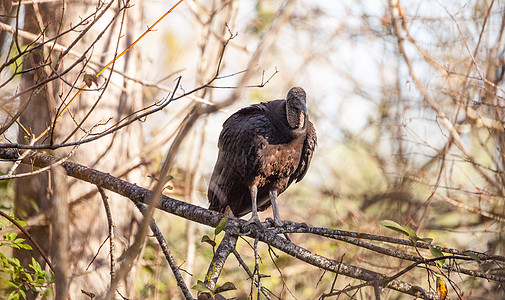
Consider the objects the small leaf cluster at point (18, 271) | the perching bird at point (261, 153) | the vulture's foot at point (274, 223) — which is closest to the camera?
the small leaf cluster at point (18, 271)

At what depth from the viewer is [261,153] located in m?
3.10

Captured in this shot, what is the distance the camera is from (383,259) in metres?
3.94

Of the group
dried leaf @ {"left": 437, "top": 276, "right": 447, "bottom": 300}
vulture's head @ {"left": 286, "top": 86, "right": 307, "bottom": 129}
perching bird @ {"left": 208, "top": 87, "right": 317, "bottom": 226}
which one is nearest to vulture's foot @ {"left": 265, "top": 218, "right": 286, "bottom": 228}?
perching bird @ {"left": 208, "top": 87, "right": 317, "bottom": 226}

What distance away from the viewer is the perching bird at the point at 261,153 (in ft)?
10.3

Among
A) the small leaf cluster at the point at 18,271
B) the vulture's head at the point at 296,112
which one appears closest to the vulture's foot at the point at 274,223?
the vulture's head at the point at 296,112

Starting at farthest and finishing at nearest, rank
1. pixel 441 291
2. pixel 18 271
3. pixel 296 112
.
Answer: pixel 296 112 → pixel 18 271 → pixel 441 291

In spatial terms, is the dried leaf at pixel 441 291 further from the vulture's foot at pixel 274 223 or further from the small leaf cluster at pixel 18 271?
the small leaf cluster at pixel 18 271

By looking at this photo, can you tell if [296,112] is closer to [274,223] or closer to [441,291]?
[274,223]

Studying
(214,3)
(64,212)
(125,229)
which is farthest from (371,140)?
(64,212)

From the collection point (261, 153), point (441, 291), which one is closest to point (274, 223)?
point (261, 153)

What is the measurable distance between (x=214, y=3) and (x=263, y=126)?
2.70 meters

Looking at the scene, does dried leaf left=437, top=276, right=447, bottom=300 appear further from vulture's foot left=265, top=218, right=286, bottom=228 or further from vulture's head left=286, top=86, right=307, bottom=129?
vulture's head left=286, top=86, right=307, bottom=129

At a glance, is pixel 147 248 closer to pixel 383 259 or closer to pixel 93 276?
pixel 93 276

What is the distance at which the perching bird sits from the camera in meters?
3.14
